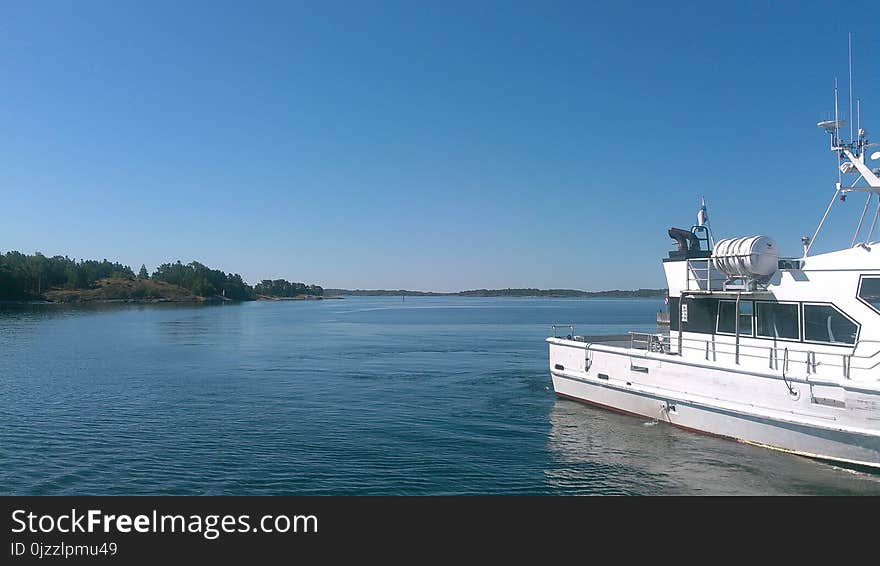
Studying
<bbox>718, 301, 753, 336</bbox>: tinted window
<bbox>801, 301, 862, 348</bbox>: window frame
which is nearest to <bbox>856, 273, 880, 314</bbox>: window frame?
<bbox>801, 301, 862, 348</bbox>: window frame

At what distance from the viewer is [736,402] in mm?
16812

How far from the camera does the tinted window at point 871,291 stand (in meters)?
15.2

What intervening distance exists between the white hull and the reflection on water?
0.39m

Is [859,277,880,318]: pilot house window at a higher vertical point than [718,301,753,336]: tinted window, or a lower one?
higher

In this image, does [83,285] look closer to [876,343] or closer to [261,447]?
[261,447]

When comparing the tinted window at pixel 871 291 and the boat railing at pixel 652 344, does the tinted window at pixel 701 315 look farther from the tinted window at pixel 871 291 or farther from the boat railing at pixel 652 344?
the tinted window at pixel 871 291

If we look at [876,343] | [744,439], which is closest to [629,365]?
[744,439]

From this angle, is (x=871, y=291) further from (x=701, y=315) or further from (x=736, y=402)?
(x=701, y=315)

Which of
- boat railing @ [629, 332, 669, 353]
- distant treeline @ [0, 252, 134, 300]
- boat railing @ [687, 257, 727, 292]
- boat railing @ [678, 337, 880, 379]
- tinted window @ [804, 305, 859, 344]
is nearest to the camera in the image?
boat railing @ [678, 337, 880, 379]

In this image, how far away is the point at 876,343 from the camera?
14.9 meters

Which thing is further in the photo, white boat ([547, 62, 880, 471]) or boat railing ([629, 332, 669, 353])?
boat railing ([629, 332, 669, 353])

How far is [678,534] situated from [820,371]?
8.82 m

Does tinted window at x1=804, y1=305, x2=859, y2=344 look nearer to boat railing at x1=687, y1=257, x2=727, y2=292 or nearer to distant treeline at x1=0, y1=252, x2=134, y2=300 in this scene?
boat railing at x1=687, y1=257, x2=727, y2=292

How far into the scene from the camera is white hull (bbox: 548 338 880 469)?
47.1 ft
